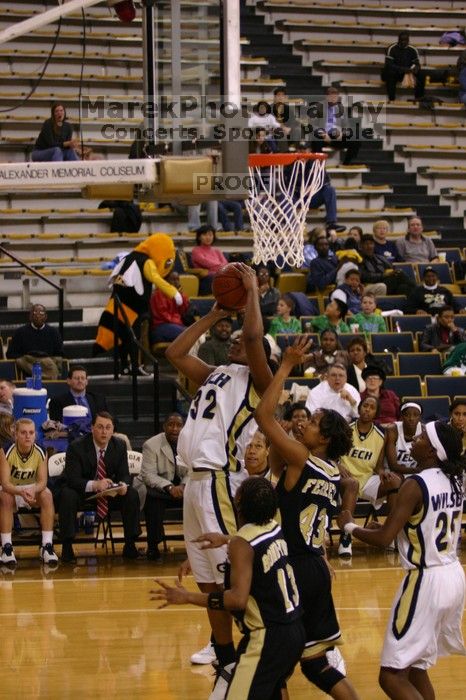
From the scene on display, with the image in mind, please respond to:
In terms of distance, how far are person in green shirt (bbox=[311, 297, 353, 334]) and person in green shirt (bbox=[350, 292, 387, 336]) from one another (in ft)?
0.66

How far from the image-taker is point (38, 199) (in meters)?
16.3

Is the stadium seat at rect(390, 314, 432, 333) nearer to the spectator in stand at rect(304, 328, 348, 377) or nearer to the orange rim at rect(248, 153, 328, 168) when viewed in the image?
the spectator in stand at rect(304, 328, 348, 377)

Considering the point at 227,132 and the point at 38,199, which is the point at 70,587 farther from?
the point at 38,199

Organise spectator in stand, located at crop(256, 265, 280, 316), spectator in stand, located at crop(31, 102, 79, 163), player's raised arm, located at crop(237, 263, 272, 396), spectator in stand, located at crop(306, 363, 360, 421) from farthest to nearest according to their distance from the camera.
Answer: spectator in stand, located at crop(31, 102, 79, 163)
spectator in stand, located at crop(256, 265, 280, 316)
spectator in stand, located at crop(306, 363, 360, 421)
player's raised arm, located at crop(237, 263, 272, 396)

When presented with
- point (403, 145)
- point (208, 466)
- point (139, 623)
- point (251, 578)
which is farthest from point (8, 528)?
point (403, 145)

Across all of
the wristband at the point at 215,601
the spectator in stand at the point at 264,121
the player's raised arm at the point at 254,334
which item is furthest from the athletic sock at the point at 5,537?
the spectator in stand at the point at 264,121

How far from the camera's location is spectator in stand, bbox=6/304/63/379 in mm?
12477

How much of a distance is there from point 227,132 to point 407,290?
848 centimetres

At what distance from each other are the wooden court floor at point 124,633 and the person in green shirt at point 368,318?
3.56 meters

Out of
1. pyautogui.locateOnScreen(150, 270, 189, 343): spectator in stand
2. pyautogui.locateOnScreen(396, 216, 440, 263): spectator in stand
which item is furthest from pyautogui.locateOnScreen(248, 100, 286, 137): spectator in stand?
pyautogui.locateOnScreen(150, 270, 189, 343): spectator in stand

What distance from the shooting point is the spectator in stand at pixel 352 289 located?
14.1 m

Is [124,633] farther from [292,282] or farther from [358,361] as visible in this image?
[292,282]

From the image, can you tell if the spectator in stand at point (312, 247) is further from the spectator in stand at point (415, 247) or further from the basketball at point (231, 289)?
the basketball at point (231, 289)

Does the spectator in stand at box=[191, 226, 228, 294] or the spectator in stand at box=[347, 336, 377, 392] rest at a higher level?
the spectator in stand at box=[191, 226, 228, 294]
